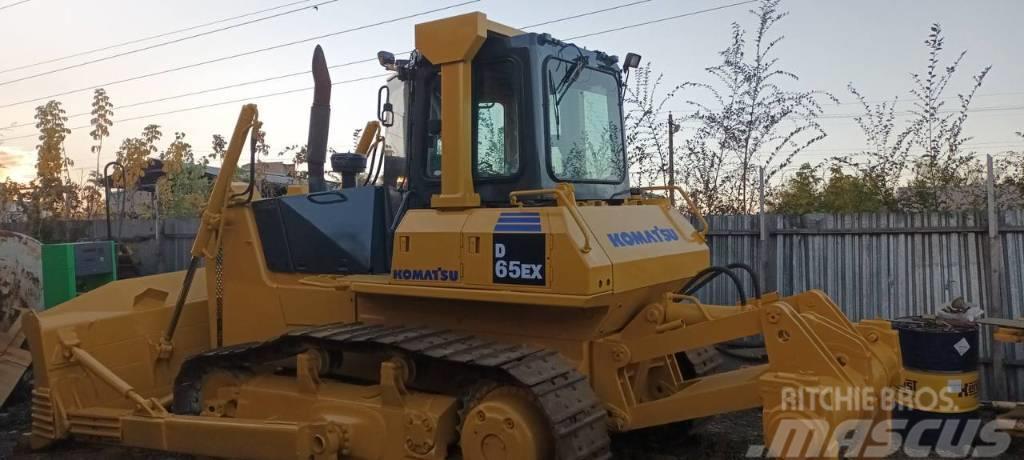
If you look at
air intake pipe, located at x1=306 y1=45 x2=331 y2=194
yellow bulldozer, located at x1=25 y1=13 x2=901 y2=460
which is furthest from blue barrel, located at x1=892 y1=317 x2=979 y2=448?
air intake pipe, located at x1=306 y1=45 x2=331 y2=194

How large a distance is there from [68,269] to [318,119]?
5084mm

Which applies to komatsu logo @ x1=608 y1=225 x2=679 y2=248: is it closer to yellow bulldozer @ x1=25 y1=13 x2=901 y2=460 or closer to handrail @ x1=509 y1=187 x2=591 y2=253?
yellow bulldozer @ x1=25 y1=13 x2=901 y2=460

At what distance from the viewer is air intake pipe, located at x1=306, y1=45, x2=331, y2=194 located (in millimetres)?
5586

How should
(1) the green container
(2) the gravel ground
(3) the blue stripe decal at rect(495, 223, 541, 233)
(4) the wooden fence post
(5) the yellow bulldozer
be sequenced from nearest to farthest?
(5) the yellow bulldozer → (3) the blue stripe decal at rect(495, 223, 541, 233) → (2) the gravel ground → (4) the wooden fence post → (1) the green container

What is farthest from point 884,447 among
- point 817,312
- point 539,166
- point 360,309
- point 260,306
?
point 260,306

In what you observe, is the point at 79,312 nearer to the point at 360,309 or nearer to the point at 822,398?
the point at 360,309

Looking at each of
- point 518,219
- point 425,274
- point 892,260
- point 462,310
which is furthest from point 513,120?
point 892,260

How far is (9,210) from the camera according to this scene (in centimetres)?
1630

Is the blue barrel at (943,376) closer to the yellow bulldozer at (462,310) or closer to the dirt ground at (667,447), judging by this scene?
the dirt ground at (667,447)

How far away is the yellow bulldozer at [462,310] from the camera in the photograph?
396cm

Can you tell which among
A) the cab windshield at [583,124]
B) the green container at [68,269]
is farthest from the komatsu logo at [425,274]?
the green container at [68,269]

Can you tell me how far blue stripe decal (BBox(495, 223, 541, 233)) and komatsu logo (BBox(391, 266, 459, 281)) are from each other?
37 centimetres

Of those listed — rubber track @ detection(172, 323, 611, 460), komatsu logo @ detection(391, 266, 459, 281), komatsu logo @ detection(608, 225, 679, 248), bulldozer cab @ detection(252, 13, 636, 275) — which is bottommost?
rubber track @ detection(172, 323, 611, 460)

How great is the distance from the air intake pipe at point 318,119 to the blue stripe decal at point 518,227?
1.98m
